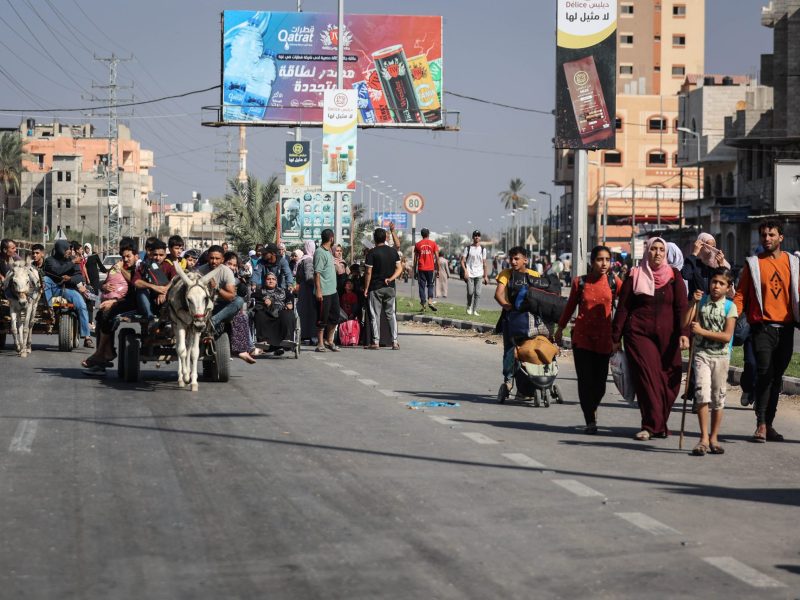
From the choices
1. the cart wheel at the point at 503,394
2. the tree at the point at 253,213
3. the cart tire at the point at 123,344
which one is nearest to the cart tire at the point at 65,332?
the cart tire at the point at 123,344

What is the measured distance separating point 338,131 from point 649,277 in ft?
77.7

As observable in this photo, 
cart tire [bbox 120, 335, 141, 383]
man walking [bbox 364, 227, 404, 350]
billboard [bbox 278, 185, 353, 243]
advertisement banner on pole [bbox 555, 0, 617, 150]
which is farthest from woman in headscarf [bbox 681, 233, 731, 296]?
billboard [bbox 278, 185, 353, 243]

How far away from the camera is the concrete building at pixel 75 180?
454ft

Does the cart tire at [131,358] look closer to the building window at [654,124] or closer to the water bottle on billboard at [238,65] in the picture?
the water bottle on billboard at [238,65]

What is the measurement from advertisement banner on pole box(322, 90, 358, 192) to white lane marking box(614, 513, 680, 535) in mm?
26877

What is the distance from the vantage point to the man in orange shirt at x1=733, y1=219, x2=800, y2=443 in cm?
1202

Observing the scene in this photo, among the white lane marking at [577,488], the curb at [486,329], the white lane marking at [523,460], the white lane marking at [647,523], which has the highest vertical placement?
the white lane marking at [647,523]

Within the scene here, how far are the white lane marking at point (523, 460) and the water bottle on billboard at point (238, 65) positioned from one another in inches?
1700

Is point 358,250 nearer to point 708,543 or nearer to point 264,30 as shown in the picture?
point 264,30

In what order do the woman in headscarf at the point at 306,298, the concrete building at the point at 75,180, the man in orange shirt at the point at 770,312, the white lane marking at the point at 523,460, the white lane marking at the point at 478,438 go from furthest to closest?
the concrete building at the point at 75,180
the woman in headscarf at the point at 306,298
the man in orange shirt at the point at 770,312
the white lane marking at the point at 478,438
the white lane marking at the point at 523,460

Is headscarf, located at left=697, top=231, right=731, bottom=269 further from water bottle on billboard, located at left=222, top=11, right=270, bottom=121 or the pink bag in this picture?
water bottle on billboard, located at left=222, top=11, right=270, bottom=121

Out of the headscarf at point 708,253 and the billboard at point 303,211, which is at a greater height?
the billboard at point 303,211

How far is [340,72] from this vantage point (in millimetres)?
40219

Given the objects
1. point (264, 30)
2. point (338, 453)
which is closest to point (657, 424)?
point (338, 453)
